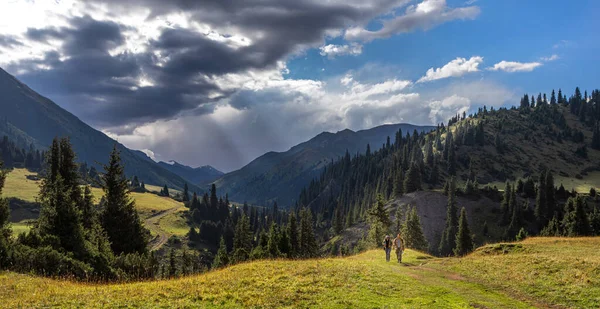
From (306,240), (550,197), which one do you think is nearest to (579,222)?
(306,240)

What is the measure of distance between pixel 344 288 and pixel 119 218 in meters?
38.1

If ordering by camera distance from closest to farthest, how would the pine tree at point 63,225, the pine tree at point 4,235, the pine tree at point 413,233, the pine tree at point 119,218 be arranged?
the pine tree at point 4,235
the pine tree at point 63,225
the pine tree at point 119,218
the pine tree at point 413,233

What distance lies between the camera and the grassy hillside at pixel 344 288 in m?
17.6

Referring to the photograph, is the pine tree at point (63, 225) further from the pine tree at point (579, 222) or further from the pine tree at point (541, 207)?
the pine tree at point (541, 207)

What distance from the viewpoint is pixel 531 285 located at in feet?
79.2

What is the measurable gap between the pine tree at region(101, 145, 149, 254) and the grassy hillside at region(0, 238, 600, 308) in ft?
87.6

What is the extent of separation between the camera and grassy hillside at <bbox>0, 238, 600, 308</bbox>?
57.7 ft

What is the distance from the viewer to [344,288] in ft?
69.1

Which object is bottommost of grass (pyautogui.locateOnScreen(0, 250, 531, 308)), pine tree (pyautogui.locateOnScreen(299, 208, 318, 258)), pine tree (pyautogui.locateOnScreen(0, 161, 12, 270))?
pine tree (pyautogui.locateOnScreen(299, 208, 318, 258))

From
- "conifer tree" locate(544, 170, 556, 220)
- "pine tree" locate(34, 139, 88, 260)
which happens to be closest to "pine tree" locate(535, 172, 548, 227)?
"conifer tree" locate(544, 170, 556, 220)

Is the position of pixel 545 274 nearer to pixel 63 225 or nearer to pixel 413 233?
pixel 63 225

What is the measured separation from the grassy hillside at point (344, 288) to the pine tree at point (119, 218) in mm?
Answer: 26695

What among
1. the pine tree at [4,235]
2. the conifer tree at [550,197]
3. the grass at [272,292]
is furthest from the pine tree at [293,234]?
the conifer tree at [550,197]

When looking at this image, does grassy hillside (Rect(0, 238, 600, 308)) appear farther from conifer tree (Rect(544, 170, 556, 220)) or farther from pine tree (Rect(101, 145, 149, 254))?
conifer tree (Rect(544, 170, 556, 220))
